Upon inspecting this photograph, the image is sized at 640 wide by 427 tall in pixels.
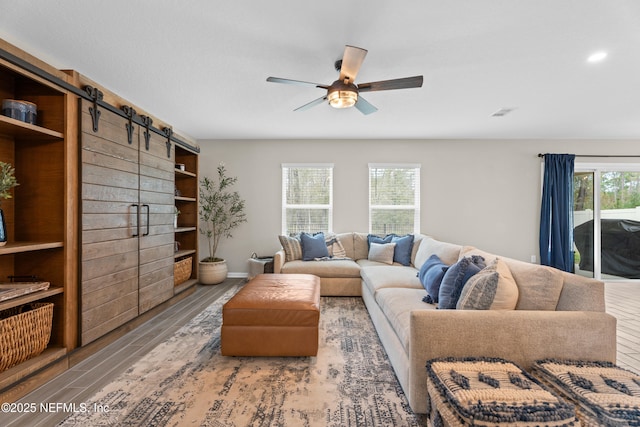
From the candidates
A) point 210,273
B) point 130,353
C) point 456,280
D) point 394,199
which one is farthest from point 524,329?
point 210,273

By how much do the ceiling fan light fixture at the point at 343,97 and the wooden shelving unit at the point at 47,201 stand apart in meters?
2.11

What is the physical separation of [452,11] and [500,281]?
1730 mm

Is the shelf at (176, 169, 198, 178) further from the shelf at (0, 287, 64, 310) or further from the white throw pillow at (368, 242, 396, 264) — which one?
the white throw pillow at (368, 242, 396, 264)

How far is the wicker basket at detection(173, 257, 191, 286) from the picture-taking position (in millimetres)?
4068

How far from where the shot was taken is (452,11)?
183 centimetres

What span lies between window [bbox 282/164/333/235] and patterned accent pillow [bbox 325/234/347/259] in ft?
1.54

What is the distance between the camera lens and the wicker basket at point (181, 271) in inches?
160

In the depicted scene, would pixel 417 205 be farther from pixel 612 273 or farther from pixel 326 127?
pixel 612 273

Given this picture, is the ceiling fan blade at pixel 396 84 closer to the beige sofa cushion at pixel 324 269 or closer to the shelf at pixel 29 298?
the beige sofa cushion at pixel 324 269

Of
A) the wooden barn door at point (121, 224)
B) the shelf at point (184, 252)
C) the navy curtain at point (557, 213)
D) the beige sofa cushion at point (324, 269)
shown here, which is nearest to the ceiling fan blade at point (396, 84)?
the wooden barn door at point (121, 224)

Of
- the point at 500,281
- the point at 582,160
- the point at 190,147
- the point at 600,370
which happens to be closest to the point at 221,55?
the point at 190,147

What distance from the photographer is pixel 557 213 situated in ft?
16.1

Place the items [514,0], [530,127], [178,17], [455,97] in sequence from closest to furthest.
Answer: [514,0] → [178,17] → [455,97] → [530,127]

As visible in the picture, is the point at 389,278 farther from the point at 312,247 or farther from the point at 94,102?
the point at 94,102
